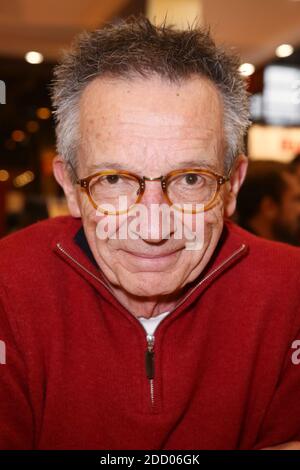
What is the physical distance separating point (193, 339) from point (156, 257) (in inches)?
9.9

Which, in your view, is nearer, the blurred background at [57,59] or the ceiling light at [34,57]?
the blurred background at [57,59]

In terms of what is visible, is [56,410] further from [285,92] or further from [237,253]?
[285,92]

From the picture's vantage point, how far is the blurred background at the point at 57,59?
17.0ft

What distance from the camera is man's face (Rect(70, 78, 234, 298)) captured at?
1117mm

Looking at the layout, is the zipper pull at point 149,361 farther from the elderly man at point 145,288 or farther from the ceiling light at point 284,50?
the ceiling light at point 284,50

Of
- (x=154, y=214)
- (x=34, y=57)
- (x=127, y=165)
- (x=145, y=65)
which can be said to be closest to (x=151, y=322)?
(x=154, y=214)

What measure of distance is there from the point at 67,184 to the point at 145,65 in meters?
0.40

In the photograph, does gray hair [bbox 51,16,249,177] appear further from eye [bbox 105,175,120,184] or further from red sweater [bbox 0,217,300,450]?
red sweater [bbox 0,217,300,450]

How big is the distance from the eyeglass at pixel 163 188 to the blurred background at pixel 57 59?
11.1ft

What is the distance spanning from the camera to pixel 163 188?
114cm

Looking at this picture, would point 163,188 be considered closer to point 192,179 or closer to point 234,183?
point 192,179

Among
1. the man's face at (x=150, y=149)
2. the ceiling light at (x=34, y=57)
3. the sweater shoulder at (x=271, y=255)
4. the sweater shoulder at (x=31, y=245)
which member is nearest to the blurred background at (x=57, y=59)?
the ceiling light at (x=34, y=57)

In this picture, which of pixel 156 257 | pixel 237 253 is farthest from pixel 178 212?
pixel 237 253

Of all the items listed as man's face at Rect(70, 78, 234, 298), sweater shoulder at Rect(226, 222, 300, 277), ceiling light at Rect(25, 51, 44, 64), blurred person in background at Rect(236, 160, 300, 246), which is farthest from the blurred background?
man's face at Rect(70, 78, 234, 298)
